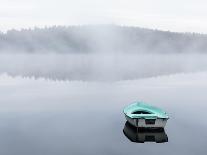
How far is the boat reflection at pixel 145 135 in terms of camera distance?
99.3 feet

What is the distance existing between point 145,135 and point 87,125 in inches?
278

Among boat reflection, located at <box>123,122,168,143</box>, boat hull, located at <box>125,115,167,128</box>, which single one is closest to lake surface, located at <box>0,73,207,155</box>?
boat reflection, located at <box>123,122,168,143</box>

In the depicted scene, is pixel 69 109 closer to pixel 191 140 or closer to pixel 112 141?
pixel 112 141

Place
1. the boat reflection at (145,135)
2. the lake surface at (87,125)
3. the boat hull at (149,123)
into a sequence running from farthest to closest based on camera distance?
the boat hull at (149,123) → the boat reflection at (145,135) → the lake surface at (87,125)

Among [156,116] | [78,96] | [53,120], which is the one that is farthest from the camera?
[78,96]

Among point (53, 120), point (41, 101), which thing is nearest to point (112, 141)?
point (53, 120)

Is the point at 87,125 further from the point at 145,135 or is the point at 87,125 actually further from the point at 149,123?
the point at 149,123

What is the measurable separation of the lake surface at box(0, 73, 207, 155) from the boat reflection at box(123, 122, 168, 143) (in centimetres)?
18

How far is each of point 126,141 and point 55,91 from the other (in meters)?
36.3

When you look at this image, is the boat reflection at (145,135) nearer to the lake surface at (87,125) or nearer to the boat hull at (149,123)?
the lake surface at (87,125)

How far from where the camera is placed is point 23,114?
1623 inches

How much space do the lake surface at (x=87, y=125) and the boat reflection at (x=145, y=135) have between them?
0.18 metres

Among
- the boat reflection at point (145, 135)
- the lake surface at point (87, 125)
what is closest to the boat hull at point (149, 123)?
the boat reflection at point (145, 135)

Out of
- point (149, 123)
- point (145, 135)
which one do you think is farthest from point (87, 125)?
point (149, 123)
